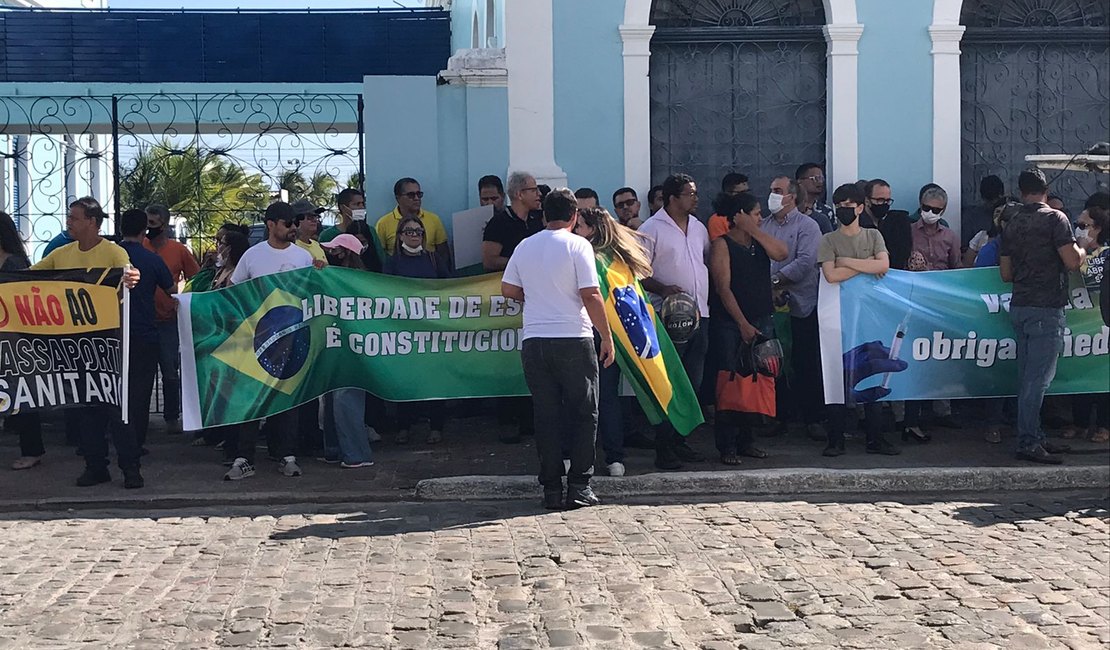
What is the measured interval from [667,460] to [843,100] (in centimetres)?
456

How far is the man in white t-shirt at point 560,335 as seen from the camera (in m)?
8.12

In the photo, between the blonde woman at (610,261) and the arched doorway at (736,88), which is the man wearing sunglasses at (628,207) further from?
the blonde woman at (610,261)

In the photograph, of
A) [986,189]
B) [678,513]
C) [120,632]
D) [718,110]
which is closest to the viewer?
[120,632]

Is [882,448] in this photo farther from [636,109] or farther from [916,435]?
[636,109]

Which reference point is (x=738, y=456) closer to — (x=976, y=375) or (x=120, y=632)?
(x=976, y=375)

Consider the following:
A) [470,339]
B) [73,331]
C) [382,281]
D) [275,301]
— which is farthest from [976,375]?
[73,331]

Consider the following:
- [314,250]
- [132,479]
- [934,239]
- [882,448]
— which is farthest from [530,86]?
[132,479]

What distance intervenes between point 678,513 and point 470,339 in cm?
242

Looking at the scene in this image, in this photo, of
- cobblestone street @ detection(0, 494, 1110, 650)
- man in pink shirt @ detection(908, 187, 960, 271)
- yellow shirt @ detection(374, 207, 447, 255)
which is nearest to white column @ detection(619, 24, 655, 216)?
yellow shirt @ detection(374, 207, 447, 255)

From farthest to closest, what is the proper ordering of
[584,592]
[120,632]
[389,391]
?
[389,391] → [584,592] → [120,632]

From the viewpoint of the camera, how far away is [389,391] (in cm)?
973

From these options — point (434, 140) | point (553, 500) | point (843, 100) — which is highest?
point (843, 100)

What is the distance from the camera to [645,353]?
8.95 m

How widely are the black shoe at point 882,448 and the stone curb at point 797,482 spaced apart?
62 cm
